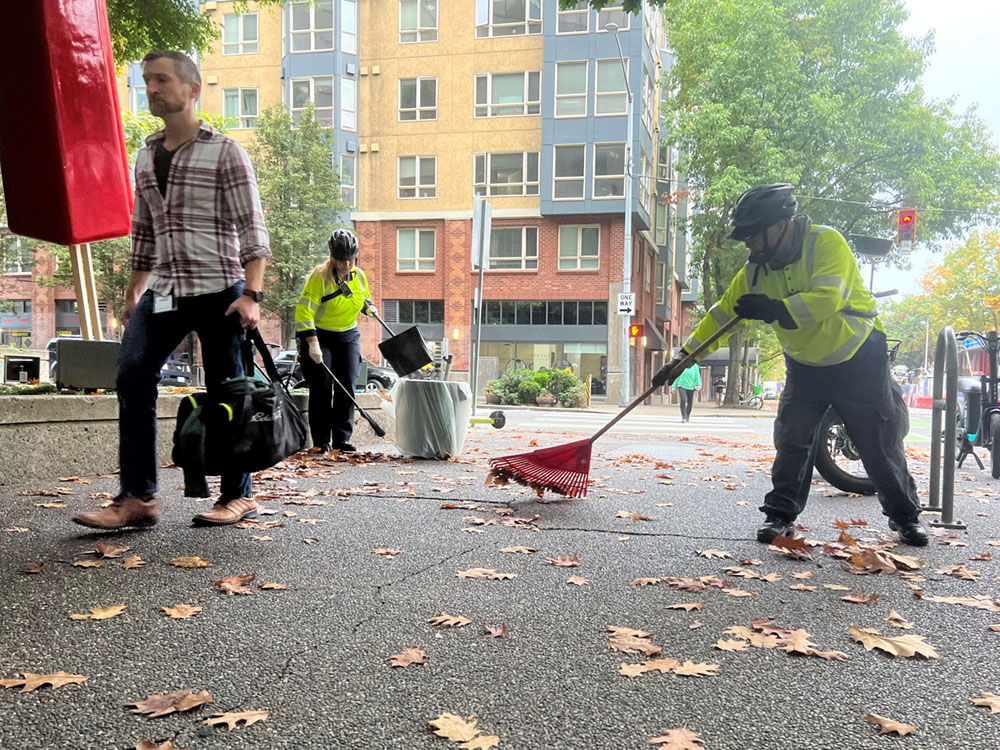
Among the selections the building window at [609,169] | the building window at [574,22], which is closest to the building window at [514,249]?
the building window at [609,169]

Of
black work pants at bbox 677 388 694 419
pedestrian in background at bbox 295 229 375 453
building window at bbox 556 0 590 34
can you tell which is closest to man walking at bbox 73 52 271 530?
pedestrian in background at bbox 295 229 375 453

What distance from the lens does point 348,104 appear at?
35469mm

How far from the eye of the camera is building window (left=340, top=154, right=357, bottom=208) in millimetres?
35562

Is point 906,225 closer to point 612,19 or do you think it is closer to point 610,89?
point 610,89

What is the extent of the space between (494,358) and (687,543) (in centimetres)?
3038

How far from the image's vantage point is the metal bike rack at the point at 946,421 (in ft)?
15.3

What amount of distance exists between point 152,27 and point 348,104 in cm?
2694

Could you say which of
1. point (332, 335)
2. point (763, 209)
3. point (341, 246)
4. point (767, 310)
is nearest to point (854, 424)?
point (767, 310)

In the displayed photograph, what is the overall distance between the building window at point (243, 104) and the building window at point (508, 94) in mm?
10679

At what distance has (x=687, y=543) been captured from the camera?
4027 mm

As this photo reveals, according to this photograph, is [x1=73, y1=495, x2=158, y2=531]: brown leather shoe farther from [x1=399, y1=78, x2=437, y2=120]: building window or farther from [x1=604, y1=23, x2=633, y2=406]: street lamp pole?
[x1=399, y1=78, x2=437, y2=120]: building window

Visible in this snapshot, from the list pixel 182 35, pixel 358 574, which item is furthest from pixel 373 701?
pixel 182 35

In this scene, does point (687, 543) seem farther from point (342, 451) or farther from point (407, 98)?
point (407, 98)

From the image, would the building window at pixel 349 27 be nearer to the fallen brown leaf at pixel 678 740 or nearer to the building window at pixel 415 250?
the building window at pixel 415 250
